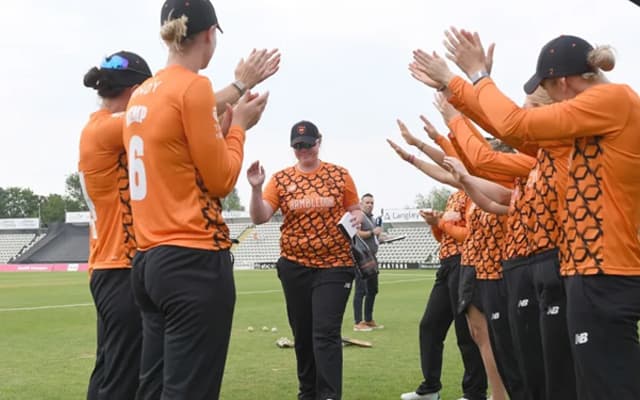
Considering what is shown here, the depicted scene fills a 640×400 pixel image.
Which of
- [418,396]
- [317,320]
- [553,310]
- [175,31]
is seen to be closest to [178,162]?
[175,31]

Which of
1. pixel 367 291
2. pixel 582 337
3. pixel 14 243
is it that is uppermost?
pixel 582 337

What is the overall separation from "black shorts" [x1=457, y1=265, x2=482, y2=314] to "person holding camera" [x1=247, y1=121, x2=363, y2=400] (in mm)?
1061

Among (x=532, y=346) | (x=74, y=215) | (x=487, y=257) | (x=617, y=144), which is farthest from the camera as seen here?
(x=74, y=215)

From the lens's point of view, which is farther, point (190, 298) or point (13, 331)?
point (13, 331)

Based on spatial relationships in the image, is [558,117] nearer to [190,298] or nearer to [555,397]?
[555,397]

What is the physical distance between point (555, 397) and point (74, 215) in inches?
3194

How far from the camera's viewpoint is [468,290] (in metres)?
6.86

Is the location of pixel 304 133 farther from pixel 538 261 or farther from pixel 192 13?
pixel 192 13

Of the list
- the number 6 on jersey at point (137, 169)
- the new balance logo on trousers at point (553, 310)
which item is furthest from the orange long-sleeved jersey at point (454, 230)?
the number 6 on jersey at point (137, 169)

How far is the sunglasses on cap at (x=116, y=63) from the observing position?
4.84m

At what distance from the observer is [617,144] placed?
156 inches

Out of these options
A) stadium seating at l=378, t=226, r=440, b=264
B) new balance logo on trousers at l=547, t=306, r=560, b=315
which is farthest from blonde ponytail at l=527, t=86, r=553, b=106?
stadium seating at l=378, t=226, r=440, b=264

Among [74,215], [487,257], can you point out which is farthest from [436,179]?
[74,215]

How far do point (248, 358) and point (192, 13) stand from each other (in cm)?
707
